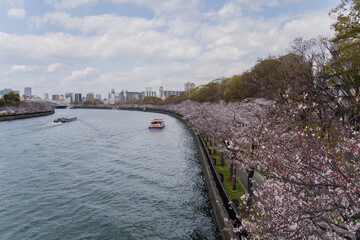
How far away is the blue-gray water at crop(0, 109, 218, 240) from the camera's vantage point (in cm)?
1570

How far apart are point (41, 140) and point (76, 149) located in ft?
42.5

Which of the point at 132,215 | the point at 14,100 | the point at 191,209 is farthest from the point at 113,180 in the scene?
the point at 14,100

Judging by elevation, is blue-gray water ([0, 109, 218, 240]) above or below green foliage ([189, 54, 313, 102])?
below

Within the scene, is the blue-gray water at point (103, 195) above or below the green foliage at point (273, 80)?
below

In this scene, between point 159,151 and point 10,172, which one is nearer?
point 10,172

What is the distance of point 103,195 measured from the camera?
832 inches

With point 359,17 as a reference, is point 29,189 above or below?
below

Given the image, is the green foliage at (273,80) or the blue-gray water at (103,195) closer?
the blue-gray water at (103,195)

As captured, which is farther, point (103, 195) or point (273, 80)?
point (273, 80)

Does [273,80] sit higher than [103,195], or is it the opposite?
[273,80]

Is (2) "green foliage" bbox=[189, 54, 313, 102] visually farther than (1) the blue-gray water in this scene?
Yes

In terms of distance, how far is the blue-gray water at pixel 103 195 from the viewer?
618 inches

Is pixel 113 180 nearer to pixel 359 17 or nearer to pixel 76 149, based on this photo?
pixel 76 149

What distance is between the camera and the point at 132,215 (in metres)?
17.5
